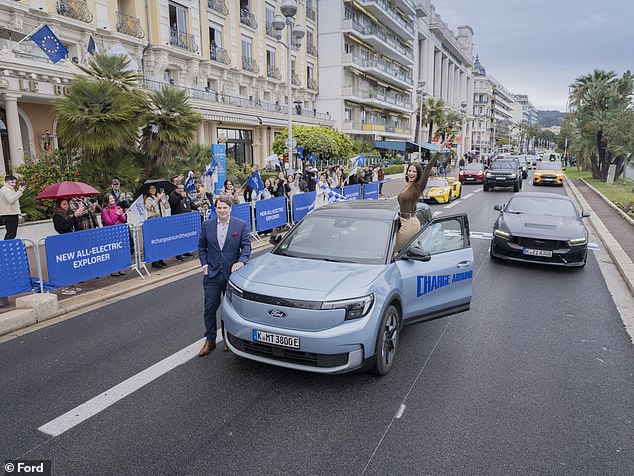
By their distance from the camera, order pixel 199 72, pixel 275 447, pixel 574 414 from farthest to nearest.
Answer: pixel 199 72
pixel 574 414
pixel 275 447

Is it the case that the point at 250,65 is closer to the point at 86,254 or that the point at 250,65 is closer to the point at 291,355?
the point at 86,254

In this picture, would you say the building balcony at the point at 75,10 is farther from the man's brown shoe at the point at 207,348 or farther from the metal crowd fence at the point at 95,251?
the man's brown shoe at the point at 207,348

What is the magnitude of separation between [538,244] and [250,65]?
100 ft

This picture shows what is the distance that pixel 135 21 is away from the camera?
25.0 metres

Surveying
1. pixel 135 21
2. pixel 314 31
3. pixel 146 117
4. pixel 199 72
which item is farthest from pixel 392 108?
pixel 146 117

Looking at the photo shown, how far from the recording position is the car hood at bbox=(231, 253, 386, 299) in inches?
171

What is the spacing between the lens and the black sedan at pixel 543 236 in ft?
29.5

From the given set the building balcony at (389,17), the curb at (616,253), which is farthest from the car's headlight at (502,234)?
the building balcony at (389,17)

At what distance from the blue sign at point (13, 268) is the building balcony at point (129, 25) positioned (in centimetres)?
2169

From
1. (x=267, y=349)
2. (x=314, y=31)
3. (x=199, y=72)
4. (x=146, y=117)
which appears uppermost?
(x=314, y=31)

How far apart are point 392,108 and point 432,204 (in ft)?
137

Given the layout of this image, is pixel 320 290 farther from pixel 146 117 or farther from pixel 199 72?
pixel 199 72

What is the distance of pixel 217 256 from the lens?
17.2ft

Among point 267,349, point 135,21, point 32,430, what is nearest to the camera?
point 32,430
